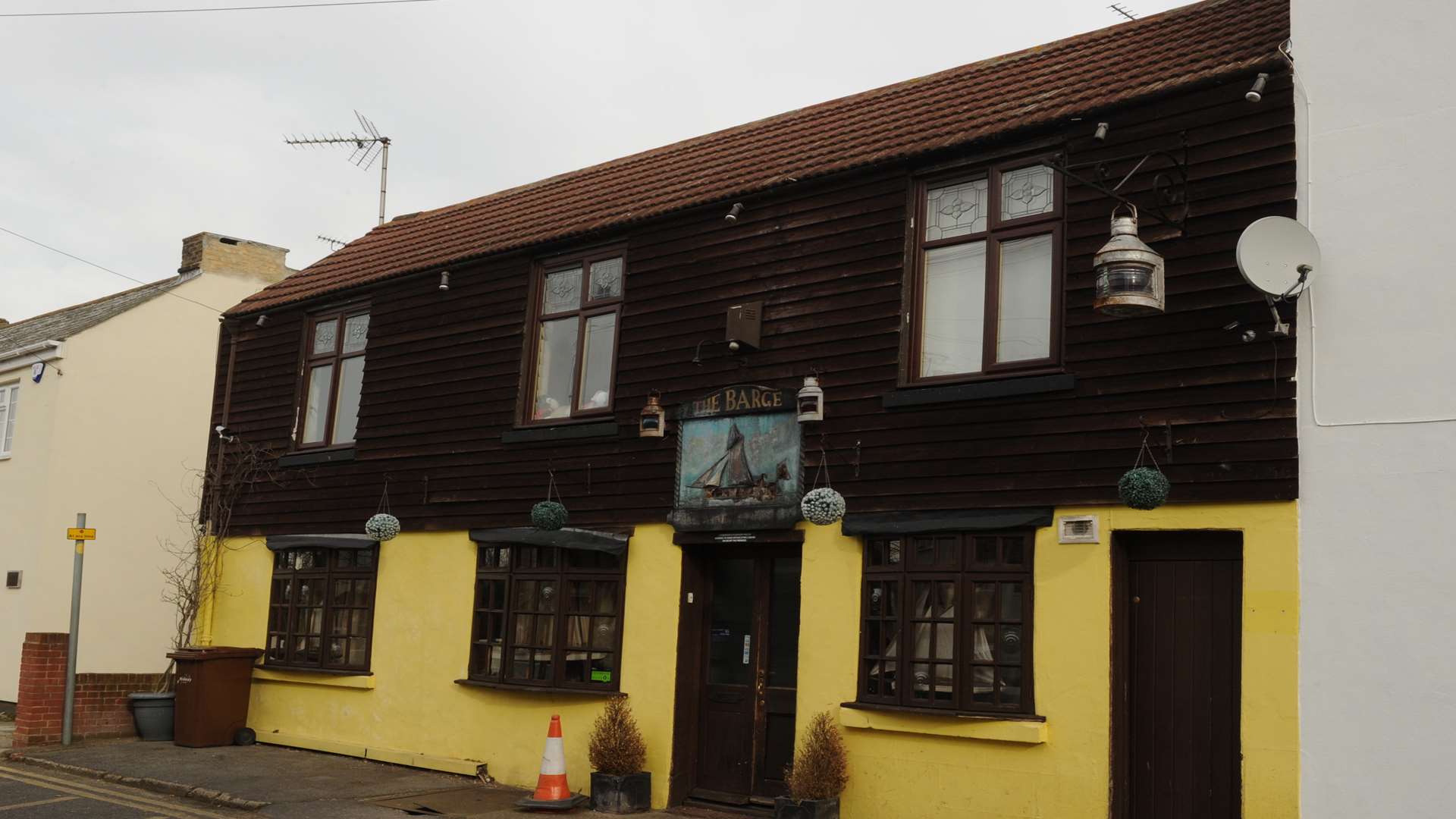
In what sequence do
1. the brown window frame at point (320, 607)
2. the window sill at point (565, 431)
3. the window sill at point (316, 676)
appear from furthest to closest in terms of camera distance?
the brown window frame at point (320, 607)
the window sill at point (316, 676)
the window sill at point (565, 431)

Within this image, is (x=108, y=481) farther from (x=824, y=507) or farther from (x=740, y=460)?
(x=824, y=507)

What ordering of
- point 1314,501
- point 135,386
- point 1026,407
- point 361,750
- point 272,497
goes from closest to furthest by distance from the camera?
point 1314,501 → point 1026,407 → point 361,750 → point 272,497 → point 135,386

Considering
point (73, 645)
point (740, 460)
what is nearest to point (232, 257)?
point (73, 645)

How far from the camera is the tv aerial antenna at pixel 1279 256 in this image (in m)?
7.79

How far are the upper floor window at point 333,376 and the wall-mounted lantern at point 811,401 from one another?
6.43 meters

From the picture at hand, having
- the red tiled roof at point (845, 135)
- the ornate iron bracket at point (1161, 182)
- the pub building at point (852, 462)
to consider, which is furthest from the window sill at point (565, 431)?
the ornate iron bracket at point (1161, 182)

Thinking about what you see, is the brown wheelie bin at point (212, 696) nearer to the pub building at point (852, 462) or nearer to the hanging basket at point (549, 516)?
the pub building at point (852, 462)

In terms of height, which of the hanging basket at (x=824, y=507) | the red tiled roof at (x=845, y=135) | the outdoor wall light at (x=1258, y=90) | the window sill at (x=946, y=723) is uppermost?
the red tiled roof at (x=845, y=135)

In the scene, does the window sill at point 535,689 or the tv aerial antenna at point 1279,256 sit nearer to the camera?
the tv aerial antenna at point 1279,256

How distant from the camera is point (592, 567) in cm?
1198

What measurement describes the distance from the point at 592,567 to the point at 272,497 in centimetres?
541

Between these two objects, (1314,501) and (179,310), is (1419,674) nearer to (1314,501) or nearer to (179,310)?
(1314,501)

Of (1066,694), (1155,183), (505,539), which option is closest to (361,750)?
(505,539)

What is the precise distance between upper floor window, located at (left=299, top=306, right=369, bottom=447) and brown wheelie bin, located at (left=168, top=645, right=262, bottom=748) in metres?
2.58
